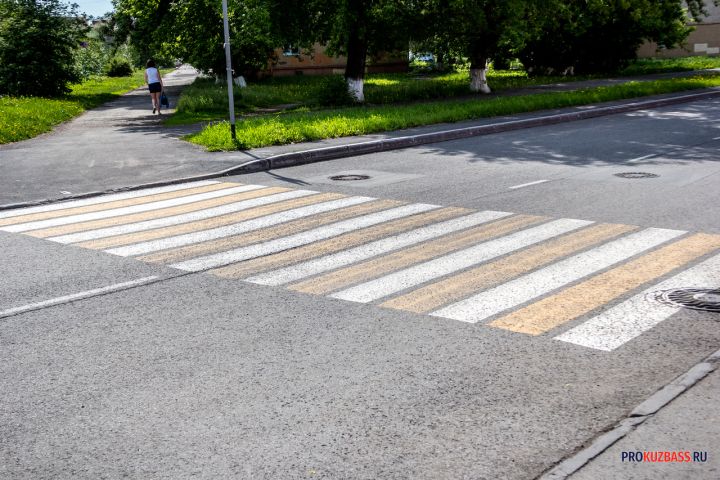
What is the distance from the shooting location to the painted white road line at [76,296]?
21.3 feet

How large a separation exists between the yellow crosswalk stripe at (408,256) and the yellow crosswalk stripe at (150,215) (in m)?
3.68

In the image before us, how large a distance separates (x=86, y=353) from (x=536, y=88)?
1121 inches

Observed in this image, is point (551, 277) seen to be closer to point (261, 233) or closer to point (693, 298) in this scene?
point (693, 298)

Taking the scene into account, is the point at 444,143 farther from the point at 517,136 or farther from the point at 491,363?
the point at 491,363

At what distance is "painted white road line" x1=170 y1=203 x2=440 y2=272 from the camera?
7.86 metres

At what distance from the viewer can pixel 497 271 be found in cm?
727

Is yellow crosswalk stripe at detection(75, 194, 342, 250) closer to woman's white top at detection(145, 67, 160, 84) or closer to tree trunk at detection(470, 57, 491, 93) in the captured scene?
woman's white top at detection(145, 67, 160, 84)

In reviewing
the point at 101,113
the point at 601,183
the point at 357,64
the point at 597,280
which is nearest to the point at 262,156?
the point at 601,183

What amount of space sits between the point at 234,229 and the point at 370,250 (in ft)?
6.47

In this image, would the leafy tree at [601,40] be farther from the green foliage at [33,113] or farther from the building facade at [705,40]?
the green foliage at [33,113]

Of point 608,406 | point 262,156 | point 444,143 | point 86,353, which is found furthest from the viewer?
point 444,143

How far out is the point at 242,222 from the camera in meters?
9.75

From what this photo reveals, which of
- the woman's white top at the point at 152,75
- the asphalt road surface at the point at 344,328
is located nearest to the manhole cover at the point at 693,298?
the asphalt road surface at the point at 344,328

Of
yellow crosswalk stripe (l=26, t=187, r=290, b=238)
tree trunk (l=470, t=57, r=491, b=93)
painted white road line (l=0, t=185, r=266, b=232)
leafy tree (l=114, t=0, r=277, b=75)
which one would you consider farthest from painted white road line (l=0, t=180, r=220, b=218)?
tree trunk (l=470, t=57, r=491, b=93)
